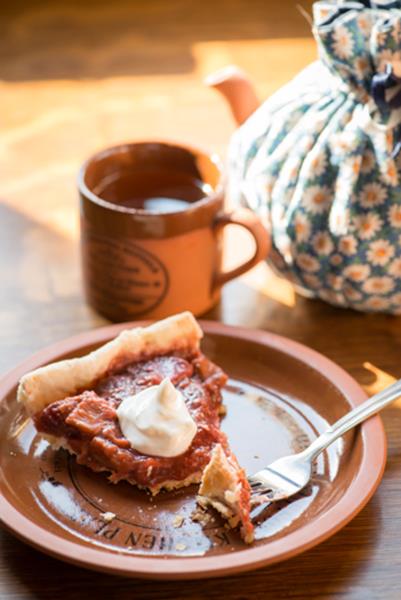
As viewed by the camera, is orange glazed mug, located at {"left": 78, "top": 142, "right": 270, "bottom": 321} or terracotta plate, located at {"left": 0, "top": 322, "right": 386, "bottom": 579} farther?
orange glazed mug, located at {"left": 78, "top": 142, "right": 270, "bottom": 321}

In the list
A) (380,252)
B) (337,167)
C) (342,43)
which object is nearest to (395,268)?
(380,252)

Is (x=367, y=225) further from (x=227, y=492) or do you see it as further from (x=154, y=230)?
(x=227, y=492)

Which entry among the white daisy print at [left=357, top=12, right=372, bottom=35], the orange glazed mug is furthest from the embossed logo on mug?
the white daisy print at [left=357, top=12, right=372, bottom=35]

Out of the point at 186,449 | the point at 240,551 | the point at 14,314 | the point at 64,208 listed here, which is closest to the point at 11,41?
the point at 64,208

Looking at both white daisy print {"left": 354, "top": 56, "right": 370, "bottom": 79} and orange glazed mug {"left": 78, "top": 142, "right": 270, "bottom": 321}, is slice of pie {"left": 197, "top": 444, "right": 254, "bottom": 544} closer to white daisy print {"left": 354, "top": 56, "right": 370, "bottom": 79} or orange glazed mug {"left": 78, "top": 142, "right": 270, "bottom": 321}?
orange glazed mug {"left": 78, "top": 142, "right": 270, "bottom": 321}

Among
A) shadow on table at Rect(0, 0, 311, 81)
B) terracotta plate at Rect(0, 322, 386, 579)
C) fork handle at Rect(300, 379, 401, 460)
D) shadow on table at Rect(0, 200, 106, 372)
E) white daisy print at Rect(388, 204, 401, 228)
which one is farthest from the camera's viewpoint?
shadow on table at Rect(0, 0, 311, 81)

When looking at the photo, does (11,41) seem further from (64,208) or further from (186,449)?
(186,449)

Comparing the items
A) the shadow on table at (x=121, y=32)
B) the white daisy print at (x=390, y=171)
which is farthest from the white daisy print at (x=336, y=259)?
the shadow on table at (x=121, y=32)
